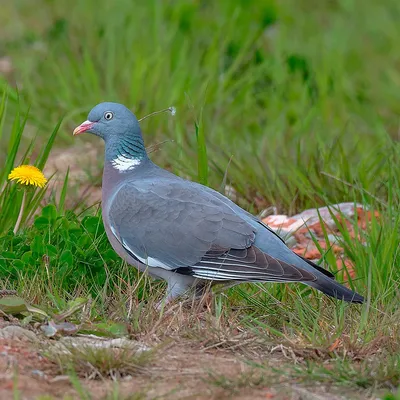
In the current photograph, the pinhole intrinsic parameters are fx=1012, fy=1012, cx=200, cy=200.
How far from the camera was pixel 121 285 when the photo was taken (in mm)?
4355

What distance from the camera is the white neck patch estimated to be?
4.71 m

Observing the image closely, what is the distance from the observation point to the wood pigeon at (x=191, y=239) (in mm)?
4133

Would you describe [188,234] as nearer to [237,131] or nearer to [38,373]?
[38,373]

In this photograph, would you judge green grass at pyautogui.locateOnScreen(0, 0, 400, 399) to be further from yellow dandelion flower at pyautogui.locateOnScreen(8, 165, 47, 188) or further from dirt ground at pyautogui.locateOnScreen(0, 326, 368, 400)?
yellow dandelion flower at pyautogui.locateOnScreen(8, 165, 47, 188)

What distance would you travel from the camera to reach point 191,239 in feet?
14.1

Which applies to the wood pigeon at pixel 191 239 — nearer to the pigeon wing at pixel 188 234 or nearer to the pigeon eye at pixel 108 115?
the pigeon wing at pixel 188 234

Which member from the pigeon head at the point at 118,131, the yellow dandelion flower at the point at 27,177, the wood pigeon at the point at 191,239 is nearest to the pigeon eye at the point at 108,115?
the pigeon head at the point at 118,131

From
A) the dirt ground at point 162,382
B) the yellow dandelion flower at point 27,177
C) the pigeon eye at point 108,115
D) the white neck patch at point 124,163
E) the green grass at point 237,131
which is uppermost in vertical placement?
the pigeon eye at point 108,115

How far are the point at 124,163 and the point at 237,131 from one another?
2.37 meters

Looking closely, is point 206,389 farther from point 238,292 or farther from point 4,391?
point 238,292

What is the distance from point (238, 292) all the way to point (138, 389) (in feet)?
4.15

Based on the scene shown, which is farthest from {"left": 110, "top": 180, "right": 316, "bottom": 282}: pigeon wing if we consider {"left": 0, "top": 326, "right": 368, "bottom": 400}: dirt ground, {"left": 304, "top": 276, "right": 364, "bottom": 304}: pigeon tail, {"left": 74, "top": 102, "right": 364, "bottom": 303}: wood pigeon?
{"left": 0, "top": 326, "right": 368, "bottom": 400}: dirt ground

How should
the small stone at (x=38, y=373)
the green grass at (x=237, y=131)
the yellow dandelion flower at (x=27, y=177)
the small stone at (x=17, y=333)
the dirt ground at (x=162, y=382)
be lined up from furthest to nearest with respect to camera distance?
the yellow dandelion flower at (x=27, y=177)
the green grass at (x=237, y=131)
the small stone at (x=17, y=333)
the small stone at (x=38, y=373)
the dirt ground at (x=162, y=382)

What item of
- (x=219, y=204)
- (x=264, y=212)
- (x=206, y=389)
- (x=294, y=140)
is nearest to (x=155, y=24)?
(x=294, y=140)
